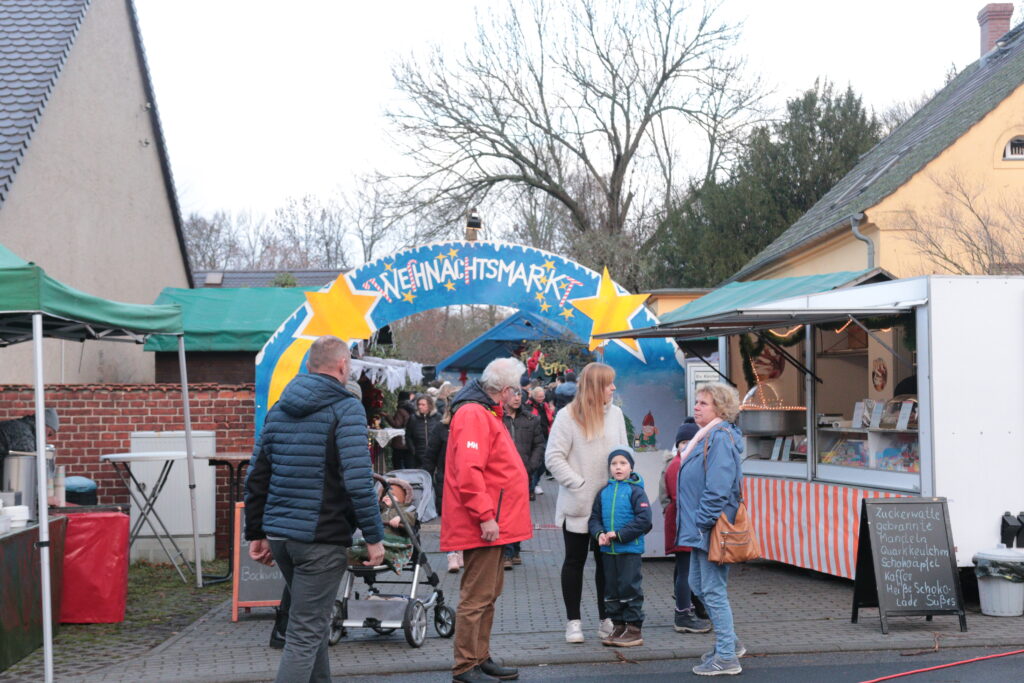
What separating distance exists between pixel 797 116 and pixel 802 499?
73.9 ft

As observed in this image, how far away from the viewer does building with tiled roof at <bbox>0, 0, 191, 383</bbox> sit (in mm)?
14703

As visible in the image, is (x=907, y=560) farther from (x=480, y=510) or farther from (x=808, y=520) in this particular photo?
(x=480, y=510)

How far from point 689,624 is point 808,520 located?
2.48 metres

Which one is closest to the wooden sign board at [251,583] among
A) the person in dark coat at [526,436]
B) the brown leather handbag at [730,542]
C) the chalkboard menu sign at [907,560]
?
the person in dark coat at [526,436]

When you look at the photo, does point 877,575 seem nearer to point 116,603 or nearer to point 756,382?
point 756,382

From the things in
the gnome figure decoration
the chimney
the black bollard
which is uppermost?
the chimney

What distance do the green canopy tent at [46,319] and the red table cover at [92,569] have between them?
44.1 inches

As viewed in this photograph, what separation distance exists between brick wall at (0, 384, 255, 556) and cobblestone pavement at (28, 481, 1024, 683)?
10.9 ft

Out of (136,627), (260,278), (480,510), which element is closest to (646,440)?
(136,627)

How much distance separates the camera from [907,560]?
7.91 metres

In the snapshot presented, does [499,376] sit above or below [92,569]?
above

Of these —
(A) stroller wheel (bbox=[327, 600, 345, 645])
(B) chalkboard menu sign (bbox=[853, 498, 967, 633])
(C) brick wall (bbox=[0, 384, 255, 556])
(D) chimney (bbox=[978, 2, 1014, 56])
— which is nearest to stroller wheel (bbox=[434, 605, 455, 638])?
(A) stroller wheel (bbox=[327, 600, 345, 645])

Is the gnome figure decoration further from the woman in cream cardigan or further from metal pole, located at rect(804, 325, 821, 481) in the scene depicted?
the woman in cream cardigan

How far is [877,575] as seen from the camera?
25.6 ft
